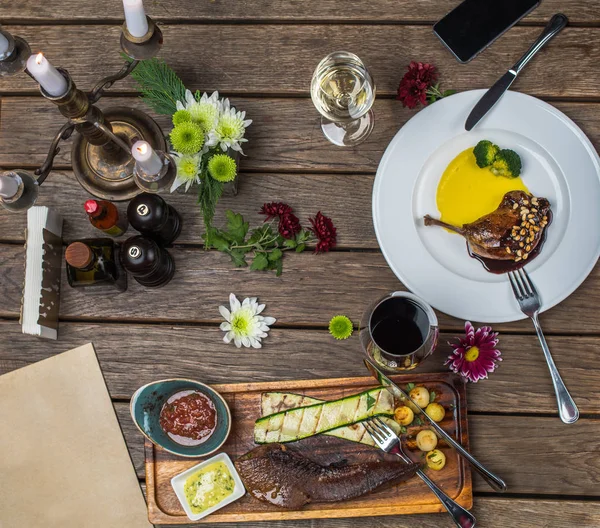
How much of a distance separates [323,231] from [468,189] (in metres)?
0.33

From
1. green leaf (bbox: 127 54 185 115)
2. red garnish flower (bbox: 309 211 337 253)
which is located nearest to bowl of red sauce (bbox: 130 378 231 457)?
red garnish flower (bbox: 309 211 337 253)

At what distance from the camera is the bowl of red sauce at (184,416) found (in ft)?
4.07

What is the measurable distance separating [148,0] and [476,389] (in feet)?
3.76

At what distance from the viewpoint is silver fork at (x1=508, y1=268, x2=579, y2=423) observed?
3.96 ft

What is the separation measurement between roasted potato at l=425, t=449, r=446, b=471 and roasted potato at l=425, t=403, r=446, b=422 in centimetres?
7

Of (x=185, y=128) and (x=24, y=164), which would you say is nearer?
(x=185, y=128)

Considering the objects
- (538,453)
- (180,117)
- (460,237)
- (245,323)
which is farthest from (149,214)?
(538,453)

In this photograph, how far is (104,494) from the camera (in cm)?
130

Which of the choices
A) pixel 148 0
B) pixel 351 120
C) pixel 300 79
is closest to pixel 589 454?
pixel 351 120

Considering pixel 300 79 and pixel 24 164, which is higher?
pixel 300 79

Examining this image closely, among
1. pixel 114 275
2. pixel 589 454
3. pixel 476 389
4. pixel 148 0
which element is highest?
pixel 148 0

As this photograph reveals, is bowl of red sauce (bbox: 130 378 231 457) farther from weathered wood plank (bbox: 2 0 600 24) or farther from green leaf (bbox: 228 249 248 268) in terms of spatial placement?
weathered wood plank (bbox: 2 0 600 24)

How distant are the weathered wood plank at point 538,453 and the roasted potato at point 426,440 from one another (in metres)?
0.10

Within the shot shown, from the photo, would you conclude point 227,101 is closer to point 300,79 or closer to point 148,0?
point 300,79
